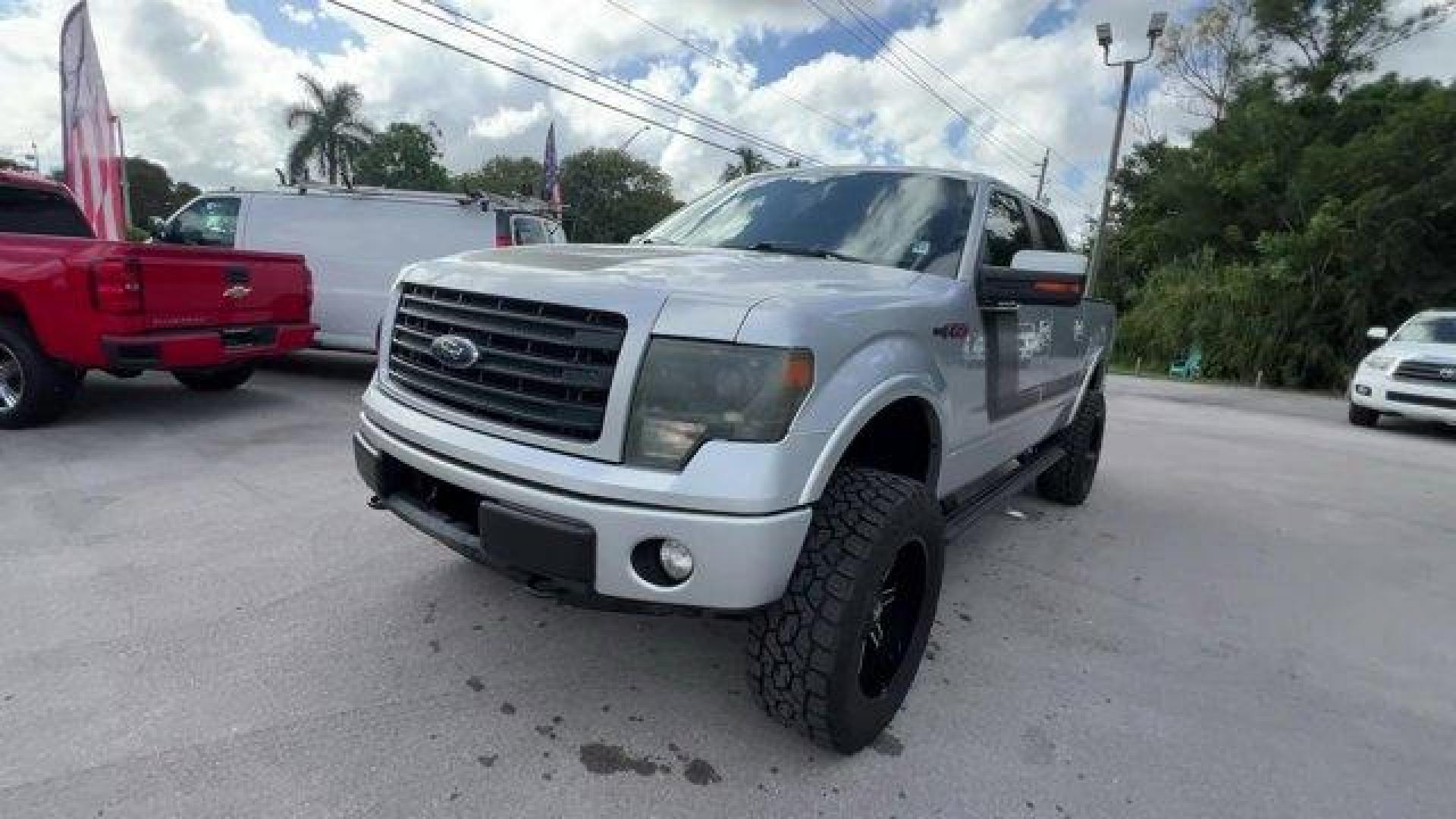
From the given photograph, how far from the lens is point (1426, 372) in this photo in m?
9.76

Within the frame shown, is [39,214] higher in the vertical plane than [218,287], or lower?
higher

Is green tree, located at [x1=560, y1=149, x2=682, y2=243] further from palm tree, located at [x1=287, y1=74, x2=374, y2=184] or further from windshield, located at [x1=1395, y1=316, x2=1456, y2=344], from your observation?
windshield, located at [x1=1395, y1=316, x2=1456, y2=344]

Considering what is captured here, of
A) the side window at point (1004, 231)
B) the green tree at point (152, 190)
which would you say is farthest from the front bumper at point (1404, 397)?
the green tree at point (152, 190)

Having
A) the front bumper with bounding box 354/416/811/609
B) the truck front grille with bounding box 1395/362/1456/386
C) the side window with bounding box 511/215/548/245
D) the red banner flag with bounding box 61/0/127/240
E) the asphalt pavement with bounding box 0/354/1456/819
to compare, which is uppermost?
the red banner flag with bounding box 61/0/127/240

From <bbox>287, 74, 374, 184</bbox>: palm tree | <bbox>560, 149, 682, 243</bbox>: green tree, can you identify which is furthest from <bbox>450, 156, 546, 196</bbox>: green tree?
<bbox>287, 74, 374, 184</bbox>: palm tree

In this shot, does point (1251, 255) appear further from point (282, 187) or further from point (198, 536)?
point (198, 536)

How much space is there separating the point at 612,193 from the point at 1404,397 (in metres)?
53.3

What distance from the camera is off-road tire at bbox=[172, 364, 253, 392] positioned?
655cm

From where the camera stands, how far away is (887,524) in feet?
7.03

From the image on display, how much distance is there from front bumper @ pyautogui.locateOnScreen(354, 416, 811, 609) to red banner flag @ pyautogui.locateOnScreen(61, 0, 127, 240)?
1071cm

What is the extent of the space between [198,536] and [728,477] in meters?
2.92

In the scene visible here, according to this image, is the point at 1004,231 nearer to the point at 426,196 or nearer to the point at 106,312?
the point at 106,312

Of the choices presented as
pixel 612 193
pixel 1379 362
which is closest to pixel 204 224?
pixel 1379 362

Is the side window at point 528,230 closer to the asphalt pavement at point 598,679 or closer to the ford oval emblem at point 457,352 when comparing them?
the asphalt pavement at point 598,679
